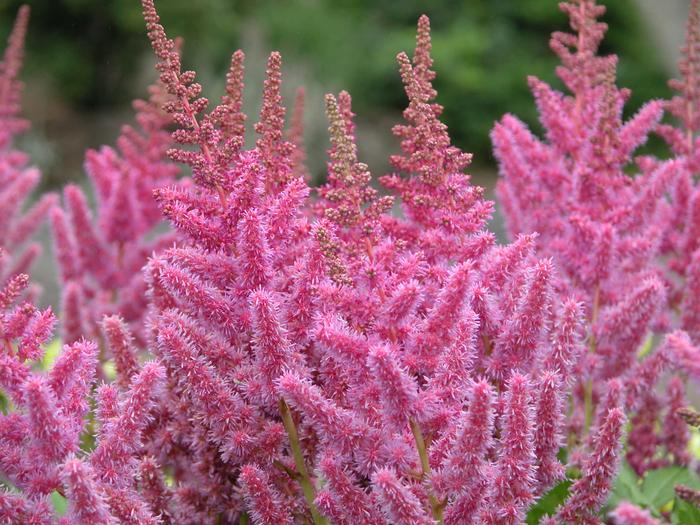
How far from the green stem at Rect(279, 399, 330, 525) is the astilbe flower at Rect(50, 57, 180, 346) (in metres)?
1.53

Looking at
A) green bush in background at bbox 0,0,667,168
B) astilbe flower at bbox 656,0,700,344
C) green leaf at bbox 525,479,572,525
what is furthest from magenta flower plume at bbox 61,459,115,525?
green bush in background at bbox 0,0,667,168

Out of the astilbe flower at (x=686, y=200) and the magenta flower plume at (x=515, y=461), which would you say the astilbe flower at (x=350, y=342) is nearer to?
the magenta flower plume at (x=515, y=461)

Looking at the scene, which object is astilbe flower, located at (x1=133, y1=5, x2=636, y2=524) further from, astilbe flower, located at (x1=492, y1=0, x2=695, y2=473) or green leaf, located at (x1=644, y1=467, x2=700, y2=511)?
green leaf, located at (x1=644, y1=467, x2=700, y2=511)

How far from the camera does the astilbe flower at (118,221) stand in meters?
3.12

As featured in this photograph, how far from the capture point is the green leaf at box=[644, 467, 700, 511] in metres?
2.13

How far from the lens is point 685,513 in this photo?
6.07 ft

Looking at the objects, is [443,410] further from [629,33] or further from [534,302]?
[629,33]

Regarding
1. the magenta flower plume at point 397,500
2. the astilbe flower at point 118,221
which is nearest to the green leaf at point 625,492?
the magenta flower plume at point 397,500

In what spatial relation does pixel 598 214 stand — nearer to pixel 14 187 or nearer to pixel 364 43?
pixel 14 187

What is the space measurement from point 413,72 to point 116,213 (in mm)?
1675

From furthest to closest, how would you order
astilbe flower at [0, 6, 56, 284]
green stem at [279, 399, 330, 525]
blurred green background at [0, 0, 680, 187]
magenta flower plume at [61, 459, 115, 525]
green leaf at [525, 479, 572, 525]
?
blurred green background at [0, 0, 680, 187] → astilbe flower at [0, 6, 56, 284] → green leaf at [525, 479, 572, 525] → green stem at [279, 399, 330, 525] → magenta flower plume at [61, 459, 115, 525]

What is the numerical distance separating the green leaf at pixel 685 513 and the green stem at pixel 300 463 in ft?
2.24

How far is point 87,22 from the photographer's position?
39.7ft

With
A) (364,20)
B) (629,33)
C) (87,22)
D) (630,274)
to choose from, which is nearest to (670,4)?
(629,33)
